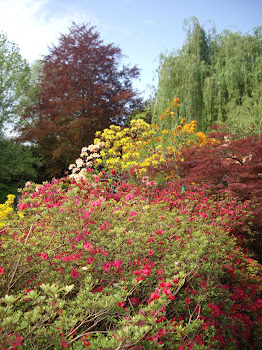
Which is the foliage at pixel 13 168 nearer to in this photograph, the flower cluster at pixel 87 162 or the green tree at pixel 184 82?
the green tree at pixel 184 82

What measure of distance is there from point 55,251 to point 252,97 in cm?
986

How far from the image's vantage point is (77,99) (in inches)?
551

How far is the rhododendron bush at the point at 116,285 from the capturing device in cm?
150

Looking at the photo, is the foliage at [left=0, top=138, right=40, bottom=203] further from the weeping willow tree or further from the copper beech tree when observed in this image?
the weeping willow tree

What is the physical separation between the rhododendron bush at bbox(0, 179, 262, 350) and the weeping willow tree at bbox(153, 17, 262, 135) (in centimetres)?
824

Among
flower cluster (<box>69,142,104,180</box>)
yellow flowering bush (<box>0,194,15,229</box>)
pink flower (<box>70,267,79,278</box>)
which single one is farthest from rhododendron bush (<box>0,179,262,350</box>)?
flower cluster (<box>69,142,104,180</box>)

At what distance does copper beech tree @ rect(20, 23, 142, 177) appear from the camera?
1315cm

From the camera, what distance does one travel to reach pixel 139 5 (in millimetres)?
7812

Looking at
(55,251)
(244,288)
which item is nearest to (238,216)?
(244,288)

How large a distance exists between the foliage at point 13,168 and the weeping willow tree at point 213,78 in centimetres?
524

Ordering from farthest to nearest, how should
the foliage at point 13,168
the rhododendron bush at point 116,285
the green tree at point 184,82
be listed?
the foliage at point 13,168
the green tree at point 184,82
the rhododendron bush at point 116,285

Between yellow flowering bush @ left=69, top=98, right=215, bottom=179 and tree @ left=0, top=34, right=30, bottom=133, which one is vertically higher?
tree @ left=0, top=34, right=30, bottom=133

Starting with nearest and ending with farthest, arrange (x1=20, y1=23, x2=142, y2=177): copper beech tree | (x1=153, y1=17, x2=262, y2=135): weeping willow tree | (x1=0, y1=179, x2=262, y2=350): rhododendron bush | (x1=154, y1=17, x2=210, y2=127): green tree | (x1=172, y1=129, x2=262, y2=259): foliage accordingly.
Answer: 1. (x1=0, y1=179, x2=262, y2=350): rhododendron bush
2. (x1=172, y1=129, x2=262, y2=259): foliage
3. (x1=153, y1=17, x2=262, y2=135): weeping willow tree
4. (x1=154, y1=17, x2=210, y2=127): green tree
5. (x1=20, y1=23, x2=142, y2=177): copper beech tree

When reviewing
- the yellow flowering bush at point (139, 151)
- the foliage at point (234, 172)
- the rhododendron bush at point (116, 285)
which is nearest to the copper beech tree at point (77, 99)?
the yellow flowering bush at point (139, 151)
